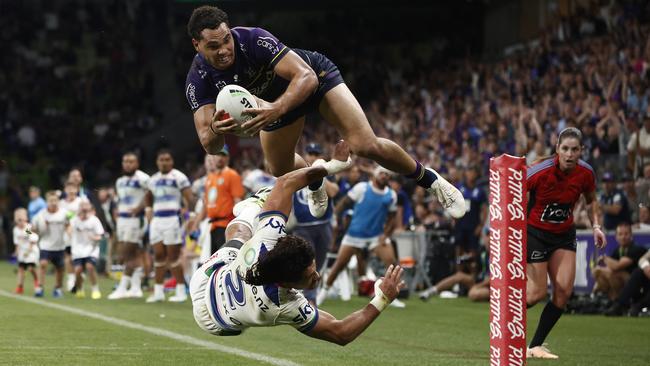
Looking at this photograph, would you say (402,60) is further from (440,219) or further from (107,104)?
(440,219)

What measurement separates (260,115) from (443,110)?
66.6ft

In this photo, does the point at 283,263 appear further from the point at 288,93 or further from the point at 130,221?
the point at 130,221

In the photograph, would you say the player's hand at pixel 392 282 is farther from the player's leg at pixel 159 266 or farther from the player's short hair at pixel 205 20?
the player's leg at pixel 159 266

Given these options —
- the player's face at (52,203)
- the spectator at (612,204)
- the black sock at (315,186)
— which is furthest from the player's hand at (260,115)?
the player's face at (52,203)

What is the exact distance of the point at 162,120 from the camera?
128ft

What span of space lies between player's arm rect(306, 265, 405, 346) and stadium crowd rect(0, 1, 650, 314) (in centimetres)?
822

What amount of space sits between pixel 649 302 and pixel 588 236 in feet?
6.37

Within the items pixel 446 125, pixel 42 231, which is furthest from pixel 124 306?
pixel 446 125

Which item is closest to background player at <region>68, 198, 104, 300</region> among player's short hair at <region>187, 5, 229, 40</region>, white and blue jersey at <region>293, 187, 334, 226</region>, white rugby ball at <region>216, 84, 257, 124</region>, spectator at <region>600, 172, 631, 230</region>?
white and blue jersey at <region>293, 187, 334, 226</region>

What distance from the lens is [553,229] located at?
1074 centimetres

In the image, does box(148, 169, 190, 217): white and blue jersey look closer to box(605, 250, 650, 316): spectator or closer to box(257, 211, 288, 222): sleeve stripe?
box(605, 250, 650, 316): spectator

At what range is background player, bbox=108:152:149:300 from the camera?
1828 centimetres

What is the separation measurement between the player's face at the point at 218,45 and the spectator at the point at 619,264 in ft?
29.5

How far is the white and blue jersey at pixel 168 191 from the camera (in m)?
17.4
